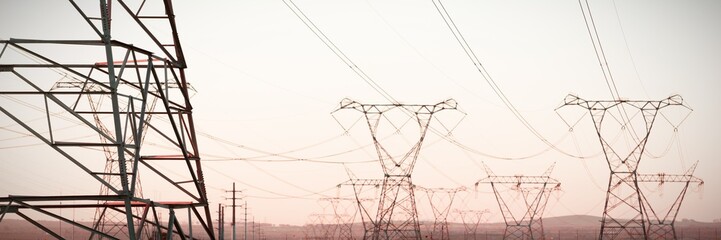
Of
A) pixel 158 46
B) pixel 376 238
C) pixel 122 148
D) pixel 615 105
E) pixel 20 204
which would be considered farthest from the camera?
pixel 615 105

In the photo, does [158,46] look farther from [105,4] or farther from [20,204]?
[20,204]

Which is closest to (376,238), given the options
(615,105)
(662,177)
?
(615,105)

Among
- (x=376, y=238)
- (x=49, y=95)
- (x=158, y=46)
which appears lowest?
(x=376, y=238)

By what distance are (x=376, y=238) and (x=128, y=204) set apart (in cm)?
3292

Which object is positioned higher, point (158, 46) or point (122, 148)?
point (158, 46)

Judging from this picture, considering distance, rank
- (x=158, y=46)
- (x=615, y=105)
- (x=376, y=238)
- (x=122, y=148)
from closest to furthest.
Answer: (x=122, y=148), (x=158, y=46), (x=376, y=238), (x=615, y=105)

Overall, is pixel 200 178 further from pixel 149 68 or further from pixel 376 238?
pixel 376 238

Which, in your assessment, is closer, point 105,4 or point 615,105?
point 105,4

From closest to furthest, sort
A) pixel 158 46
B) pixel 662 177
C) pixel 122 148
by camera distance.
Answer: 1. pixel 122 148
2. pixel 158 46
3. pixel 662 177

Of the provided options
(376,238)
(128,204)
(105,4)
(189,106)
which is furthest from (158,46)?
(376,238)

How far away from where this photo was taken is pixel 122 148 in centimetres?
1877

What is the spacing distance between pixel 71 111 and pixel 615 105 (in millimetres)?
43693

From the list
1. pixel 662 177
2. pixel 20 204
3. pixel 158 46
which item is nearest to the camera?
pixel 20 204

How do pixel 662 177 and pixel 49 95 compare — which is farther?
pixel 662 177
